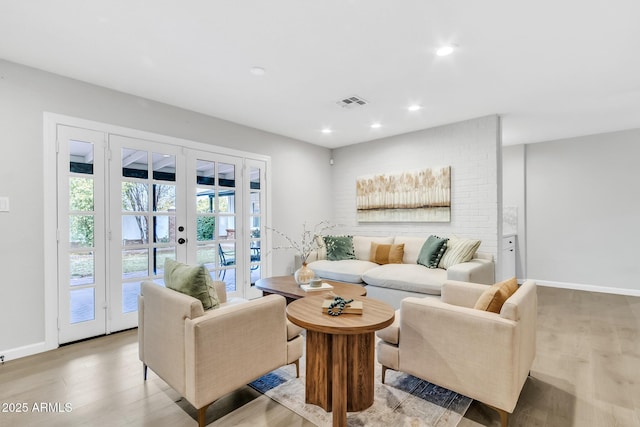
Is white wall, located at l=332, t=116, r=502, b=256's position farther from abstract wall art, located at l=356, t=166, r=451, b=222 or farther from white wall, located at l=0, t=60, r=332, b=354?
white wall, located at l=0, t=60, r=332, b=354

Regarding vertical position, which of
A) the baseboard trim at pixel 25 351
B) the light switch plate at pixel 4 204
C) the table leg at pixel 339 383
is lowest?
the baseboard trim at pixel 25 351

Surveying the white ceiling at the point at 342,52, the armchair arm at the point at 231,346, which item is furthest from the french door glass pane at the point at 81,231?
the armchair arm at the point at 231,346

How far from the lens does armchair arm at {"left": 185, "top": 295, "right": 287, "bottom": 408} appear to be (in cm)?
172

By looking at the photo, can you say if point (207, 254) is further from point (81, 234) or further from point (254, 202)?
point (81, 234)

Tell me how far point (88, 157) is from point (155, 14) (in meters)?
1.78

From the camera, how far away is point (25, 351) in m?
2.72

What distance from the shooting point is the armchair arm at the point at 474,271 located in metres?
3.31

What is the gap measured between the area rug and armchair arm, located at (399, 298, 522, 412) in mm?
181

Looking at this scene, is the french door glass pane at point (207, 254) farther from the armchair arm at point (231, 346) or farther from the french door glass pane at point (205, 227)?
the armchair arm at point (231, 346)

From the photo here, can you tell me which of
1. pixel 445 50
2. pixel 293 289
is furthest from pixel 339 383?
pixel 445 50

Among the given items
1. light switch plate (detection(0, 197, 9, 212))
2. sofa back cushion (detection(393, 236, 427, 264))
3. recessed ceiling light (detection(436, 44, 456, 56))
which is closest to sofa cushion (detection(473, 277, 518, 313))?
recessed ceiling light (detection(436, 44, 456, 56))

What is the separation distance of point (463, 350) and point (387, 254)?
2761 millimetres

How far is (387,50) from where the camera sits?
2488mm

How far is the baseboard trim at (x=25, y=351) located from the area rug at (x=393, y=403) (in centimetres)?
204
